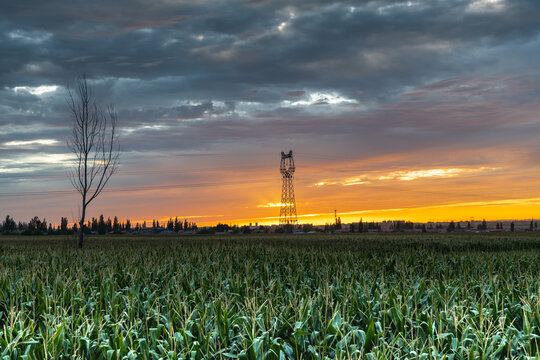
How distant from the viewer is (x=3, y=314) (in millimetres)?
11891

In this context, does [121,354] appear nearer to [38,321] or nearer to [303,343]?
[303,343]

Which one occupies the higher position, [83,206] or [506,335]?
[83,206]

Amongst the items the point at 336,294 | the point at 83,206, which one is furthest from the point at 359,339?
the point at 83,206

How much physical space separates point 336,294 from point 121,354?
5.83m

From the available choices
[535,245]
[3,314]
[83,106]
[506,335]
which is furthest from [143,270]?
[535,245]

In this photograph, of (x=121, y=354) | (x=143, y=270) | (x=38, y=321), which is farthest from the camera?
(x=143, y=270)

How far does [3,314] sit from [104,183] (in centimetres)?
→ 2868

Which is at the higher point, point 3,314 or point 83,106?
point 83,106

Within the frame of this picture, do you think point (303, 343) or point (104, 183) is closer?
point (303, 343)

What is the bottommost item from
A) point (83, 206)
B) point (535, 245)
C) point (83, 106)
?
point (535, 245)

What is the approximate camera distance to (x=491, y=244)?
4838 cm

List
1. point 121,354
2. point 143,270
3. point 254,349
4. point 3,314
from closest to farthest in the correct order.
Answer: point 254,349 < point 121,354 < point 3,314 < point 143,270

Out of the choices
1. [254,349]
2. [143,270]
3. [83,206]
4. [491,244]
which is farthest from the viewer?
[491,244]

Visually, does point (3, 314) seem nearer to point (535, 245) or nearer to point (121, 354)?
point (121, 354)
